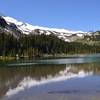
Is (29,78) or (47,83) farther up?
(29,78)

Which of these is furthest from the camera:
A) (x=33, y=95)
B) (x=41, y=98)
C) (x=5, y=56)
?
(x=5, y=56)

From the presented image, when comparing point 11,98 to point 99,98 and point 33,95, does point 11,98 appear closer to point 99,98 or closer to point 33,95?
point 33,95

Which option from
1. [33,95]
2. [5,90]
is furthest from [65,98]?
[5,90]

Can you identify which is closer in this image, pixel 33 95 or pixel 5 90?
pixel 33 95

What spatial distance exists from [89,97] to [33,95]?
274 inches

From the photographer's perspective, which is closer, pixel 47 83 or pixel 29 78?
pixel 47 83

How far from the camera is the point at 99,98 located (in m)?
34.8

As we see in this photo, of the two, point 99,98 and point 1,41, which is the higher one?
point 1,41

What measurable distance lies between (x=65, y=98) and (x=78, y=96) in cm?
185

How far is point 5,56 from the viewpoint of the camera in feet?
629

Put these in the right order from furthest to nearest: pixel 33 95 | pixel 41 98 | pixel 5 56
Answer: pixel 5 56 < pixel 33 95 < pixel 41 98

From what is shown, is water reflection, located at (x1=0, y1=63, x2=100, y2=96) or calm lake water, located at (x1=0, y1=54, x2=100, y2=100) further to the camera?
water reflection, located at (x1=0, y1=63, x2=100, y2=96)

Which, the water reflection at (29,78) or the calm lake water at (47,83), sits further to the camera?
the water reflection at (29,78)

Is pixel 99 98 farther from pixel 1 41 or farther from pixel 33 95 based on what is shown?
pixel 1 41
